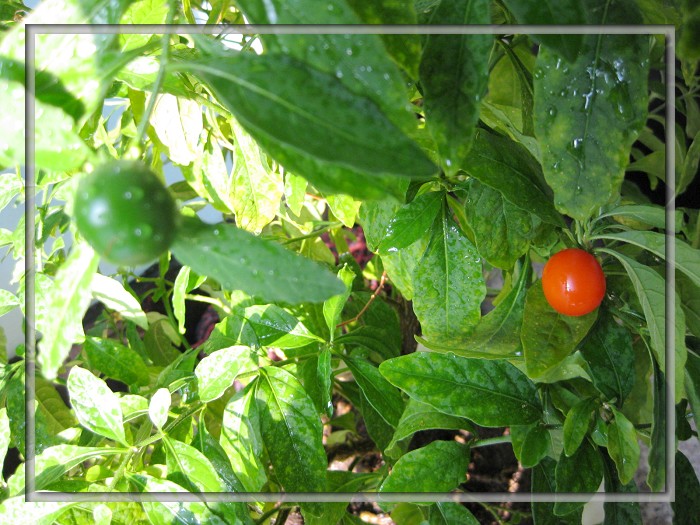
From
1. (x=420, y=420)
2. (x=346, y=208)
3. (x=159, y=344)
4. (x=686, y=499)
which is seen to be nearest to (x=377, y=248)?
(x=346, y=208)

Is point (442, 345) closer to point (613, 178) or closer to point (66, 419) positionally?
point (613, 178)

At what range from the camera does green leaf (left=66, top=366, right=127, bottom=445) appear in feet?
1.53

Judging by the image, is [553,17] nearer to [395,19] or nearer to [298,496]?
[395,19]

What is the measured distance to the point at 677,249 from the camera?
42cm

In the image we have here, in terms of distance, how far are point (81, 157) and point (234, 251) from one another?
64 millimetres

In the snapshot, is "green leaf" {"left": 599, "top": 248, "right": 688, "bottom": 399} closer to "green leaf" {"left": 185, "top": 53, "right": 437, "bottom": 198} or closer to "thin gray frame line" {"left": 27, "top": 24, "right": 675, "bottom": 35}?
"thin gray frame line" {"left": 27, "top": 24, "right": 675, "bottom": 35}

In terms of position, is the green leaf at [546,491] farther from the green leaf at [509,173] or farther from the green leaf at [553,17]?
the green leaf at [553,17]

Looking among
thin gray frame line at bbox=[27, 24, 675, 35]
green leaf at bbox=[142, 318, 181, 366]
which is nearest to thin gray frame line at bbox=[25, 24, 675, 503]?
thin gray frame line at bbox=[27, 24, 675, 35]

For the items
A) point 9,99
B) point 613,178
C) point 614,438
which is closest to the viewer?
point 9,99

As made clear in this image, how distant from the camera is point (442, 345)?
0.46 meters

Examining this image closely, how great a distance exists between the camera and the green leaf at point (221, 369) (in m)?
0.48

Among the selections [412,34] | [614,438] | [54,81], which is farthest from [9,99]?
[614,438]

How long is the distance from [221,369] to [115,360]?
157 millimetres

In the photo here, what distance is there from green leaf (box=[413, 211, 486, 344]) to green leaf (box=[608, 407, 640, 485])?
0.41ft
